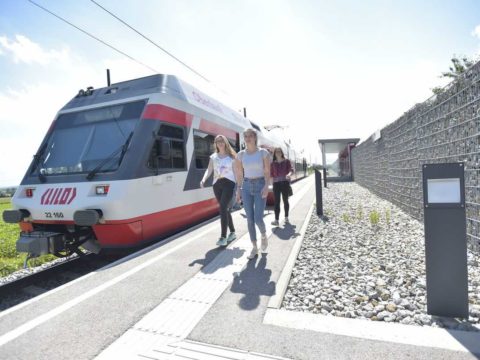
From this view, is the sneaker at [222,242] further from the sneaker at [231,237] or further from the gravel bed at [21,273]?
the gravel bed at [21,273]

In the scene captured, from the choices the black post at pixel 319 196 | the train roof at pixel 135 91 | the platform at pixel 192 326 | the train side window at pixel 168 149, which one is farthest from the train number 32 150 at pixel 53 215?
the black post at pixel 319 196

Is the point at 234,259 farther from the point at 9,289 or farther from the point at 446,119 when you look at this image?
the point at 446,119

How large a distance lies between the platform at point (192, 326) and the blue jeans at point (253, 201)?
0.68 metres

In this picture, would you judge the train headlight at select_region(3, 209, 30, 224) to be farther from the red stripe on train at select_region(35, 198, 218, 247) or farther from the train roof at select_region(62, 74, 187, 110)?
the train roof at select_region(62, 74, 187, 110)

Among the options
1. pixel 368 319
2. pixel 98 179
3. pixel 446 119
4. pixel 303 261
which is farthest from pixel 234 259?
pixel 446 119

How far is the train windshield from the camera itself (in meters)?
5.06

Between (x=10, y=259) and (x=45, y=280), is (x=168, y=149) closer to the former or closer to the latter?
(x=45, y=280)

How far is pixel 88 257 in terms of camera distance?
17.9ft

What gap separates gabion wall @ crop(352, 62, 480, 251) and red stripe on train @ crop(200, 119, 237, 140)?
4.67 meters

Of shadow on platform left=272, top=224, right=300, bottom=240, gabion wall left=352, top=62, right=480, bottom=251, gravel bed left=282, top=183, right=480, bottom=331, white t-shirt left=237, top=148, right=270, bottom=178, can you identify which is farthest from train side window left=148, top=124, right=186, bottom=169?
gabion wall left=352, top=62, right=480, bottom=251

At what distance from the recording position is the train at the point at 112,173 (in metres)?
4.58

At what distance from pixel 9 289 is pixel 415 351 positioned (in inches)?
195

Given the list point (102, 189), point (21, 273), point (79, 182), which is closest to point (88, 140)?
point (79, 182)

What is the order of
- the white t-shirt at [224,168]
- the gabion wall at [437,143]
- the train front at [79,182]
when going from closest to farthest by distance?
the gabion wall at [437,143] → the train front at [79,182] → the white t-shirt at [224,168]
